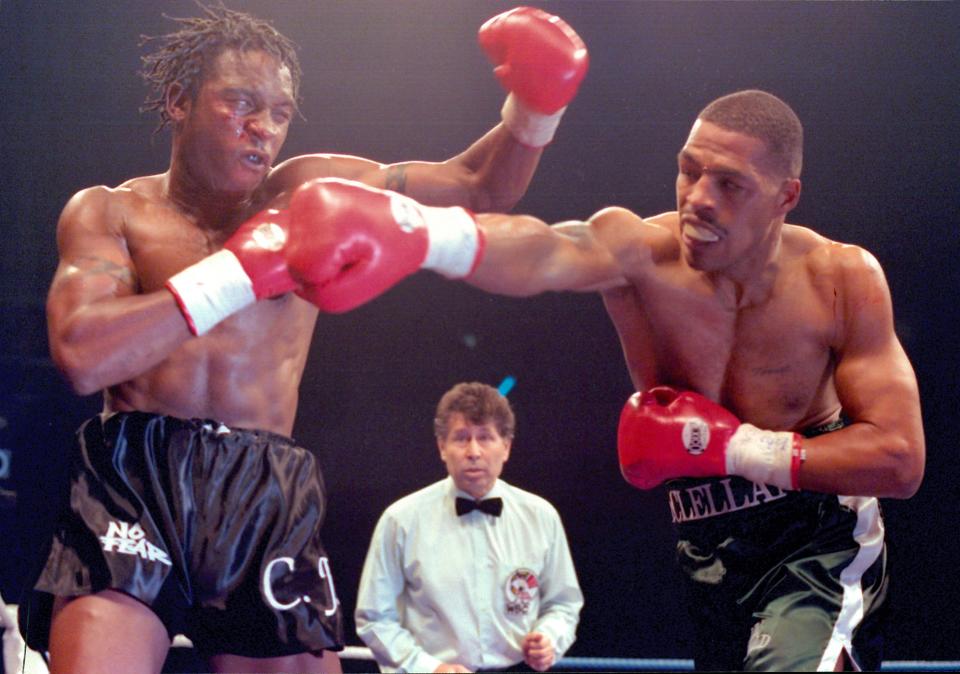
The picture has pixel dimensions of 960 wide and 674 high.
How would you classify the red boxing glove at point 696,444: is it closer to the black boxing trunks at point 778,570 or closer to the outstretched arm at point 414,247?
the black boxing trunks at point 778,570

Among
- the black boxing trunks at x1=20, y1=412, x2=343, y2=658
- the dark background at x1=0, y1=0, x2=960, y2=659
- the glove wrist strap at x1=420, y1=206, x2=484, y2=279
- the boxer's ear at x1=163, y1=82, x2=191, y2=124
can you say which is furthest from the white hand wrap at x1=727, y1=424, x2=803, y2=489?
the dark background at x1=0, y1=0, x2=960, y2=659

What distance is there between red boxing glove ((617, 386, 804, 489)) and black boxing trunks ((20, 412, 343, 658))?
643 millimetres

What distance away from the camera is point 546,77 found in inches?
79.8

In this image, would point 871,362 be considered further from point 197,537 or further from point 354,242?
point 197,537

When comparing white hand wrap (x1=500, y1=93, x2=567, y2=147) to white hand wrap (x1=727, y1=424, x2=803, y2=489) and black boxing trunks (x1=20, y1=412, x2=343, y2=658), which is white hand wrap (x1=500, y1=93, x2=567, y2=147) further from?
black boxing trunks (x1=20, y1=412, x2=343, y2=658)

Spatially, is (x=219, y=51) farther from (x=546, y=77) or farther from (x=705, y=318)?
(x=705, y=318)

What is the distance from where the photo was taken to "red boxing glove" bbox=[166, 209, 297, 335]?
172 centimetres

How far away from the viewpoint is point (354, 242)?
5.34ft

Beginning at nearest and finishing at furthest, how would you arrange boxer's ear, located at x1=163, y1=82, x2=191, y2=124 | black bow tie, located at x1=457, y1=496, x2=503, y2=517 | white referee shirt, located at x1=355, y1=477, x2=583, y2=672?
boxer's ear, located at x1=163, y1=82, x2=191, y2=124 → white referee shirt, located at x1=355, y1=477, x2=583, y2=672 → black bow tie, located at x1=457, y1=496, x2=503, y2=517

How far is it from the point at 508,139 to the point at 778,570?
3.19ft

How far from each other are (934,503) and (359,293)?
278cm

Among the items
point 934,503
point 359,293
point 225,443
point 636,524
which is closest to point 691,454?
point 359,293

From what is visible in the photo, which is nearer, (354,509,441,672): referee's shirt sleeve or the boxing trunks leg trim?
the boxing trunks leg trim

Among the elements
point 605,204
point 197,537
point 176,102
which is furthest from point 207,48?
point 605,204
